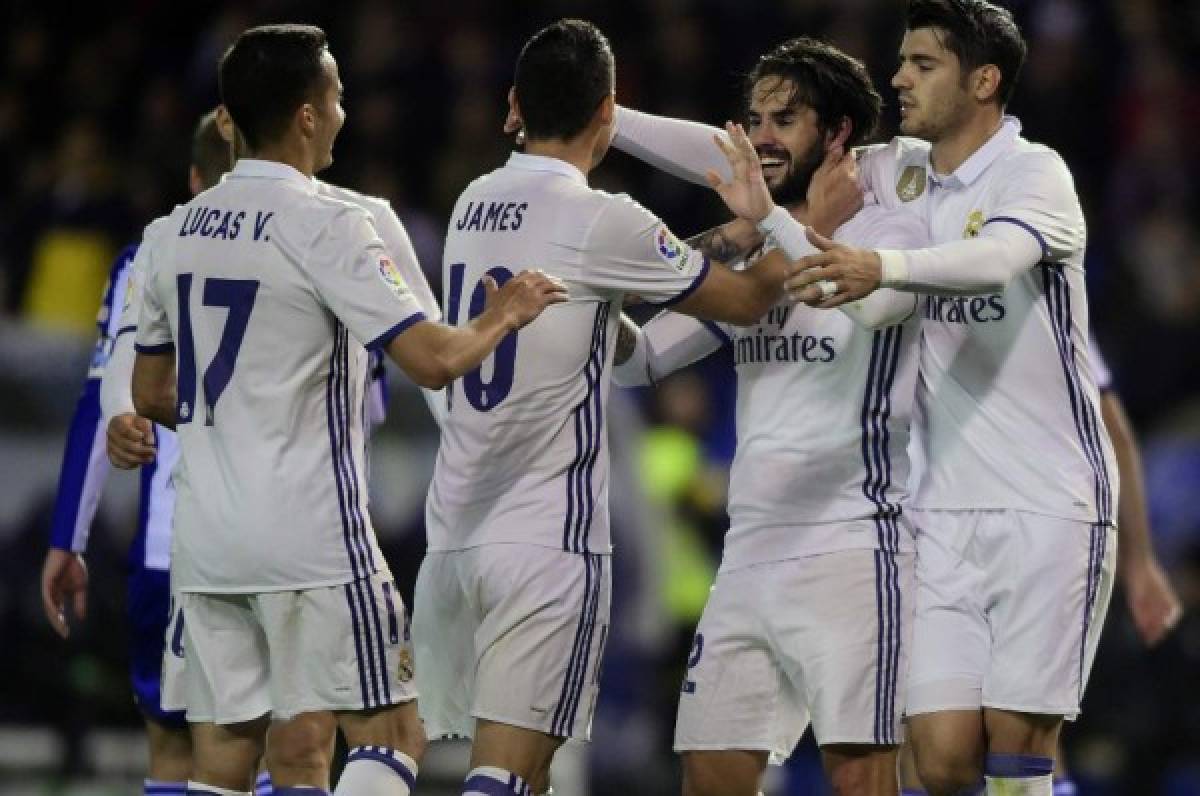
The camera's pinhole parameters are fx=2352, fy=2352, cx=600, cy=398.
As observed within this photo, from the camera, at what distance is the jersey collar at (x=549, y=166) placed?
5859 millimetres

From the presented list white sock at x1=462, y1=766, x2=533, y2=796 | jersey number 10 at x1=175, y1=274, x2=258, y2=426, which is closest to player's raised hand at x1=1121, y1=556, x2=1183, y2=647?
white sock at x1=462, y1=766, x2=533, y2=796

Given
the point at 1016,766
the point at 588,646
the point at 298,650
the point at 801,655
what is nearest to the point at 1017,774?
the point at 1016,766

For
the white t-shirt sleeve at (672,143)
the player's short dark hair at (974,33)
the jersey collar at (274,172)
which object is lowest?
the jersey collar at (274,172)

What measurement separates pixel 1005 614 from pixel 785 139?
4.47 feet

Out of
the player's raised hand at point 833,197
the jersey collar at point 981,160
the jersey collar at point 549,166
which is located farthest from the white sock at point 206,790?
the jersey collar at point 981,160

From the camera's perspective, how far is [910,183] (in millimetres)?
6355

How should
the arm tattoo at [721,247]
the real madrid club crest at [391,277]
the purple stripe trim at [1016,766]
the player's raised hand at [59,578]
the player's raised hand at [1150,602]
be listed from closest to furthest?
the real madrid club crest at [391,277] → the purple stripe trim at [1016,766] → the arm tattoo at [721,247] → the player's raised hand at [59,578] → the player's raised hand at [1150,602]

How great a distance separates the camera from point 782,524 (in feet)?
19.9

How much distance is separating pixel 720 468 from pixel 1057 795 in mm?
3600

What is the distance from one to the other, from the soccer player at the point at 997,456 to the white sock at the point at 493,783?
1.07 m

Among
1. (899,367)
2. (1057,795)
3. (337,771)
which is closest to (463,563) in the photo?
(899,367)

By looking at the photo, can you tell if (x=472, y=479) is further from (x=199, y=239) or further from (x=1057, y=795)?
(x=1057, y=795)

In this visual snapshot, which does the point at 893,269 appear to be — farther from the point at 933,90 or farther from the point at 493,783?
the point at 493,783

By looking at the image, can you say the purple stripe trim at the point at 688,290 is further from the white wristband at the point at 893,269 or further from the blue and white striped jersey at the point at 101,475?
the blue and white striped jersey at the point at 101,475
